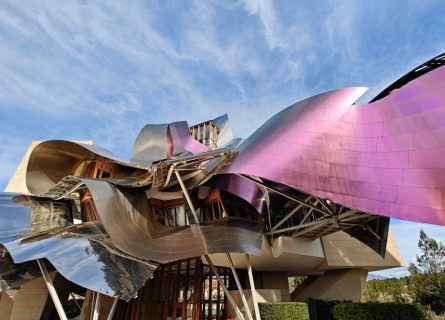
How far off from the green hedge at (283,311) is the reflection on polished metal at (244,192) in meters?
2.12

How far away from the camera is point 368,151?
9.95 meters

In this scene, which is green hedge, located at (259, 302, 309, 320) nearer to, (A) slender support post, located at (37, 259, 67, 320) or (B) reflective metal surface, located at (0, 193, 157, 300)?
(B) reflective metal surface, located at (0, 193, 157, 300)

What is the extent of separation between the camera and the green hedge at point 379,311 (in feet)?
49.1

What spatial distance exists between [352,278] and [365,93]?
18412mm

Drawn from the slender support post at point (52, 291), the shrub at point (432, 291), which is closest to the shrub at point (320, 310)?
the shrub at point (432, 291)

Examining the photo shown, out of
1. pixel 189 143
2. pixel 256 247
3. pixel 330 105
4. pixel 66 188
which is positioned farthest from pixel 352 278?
pixel 66 188

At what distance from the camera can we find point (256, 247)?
13523 millimetres

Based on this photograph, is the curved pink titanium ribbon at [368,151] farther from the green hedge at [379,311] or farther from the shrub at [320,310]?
the shrub at [320,310]

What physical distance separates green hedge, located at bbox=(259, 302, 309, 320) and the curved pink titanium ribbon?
25.8ft

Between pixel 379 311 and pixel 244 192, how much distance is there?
8.96 m

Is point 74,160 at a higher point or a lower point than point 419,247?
higher

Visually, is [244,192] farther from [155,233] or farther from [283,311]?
[283,311]

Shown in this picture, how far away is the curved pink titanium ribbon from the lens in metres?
8.59

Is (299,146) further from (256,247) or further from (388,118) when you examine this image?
(256,247)
